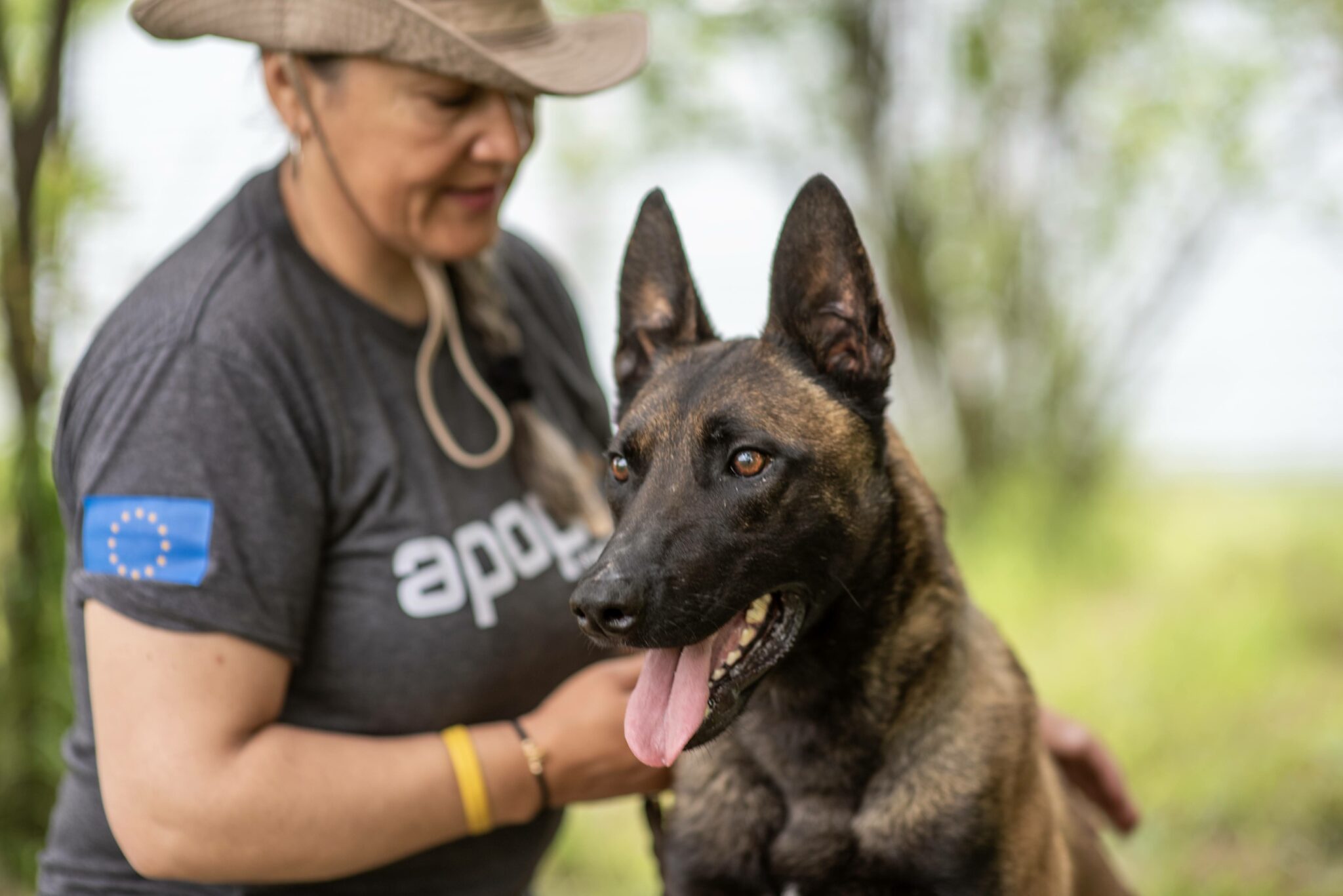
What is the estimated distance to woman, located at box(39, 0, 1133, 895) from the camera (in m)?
1.92

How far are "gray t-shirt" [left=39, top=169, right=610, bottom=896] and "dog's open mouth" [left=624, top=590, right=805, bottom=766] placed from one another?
20.7 inches

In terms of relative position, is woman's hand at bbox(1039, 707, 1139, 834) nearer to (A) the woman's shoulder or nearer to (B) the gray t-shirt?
(B) the gray t-shirt

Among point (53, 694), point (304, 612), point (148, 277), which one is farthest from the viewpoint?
point (53, 694)

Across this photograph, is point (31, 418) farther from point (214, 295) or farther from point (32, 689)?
point (214, 295)

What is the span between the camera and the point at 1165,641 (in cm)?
485

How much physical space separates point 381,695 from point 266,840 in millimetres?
321

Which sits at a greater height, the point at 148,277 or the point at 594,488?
the point at 148,277

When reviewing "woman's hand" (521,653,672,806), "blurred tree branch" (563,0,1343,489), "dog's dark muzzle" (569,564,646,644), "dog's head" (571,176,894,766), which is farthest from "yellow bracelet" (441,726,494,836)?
"blurred tree branch" (563,0,1343,489)

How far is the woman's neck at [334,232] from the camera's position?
7.63ft

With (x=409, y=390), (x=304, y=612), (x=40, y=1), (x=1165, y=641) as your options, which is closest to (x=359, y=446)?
(x=409, y=390)

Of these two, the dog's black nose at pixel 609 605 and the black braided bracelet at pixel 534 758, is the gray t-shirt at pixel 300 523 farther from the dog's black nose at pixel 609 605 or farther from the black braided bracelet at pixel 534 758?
the dog's black nose at pixel 609 605

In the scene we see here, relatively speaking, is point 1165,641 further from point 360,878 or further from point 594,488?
point 360,878

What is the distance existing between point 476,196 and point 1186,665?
11.9ft

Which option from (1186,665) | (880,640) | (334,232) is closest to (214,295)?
(334,232)
